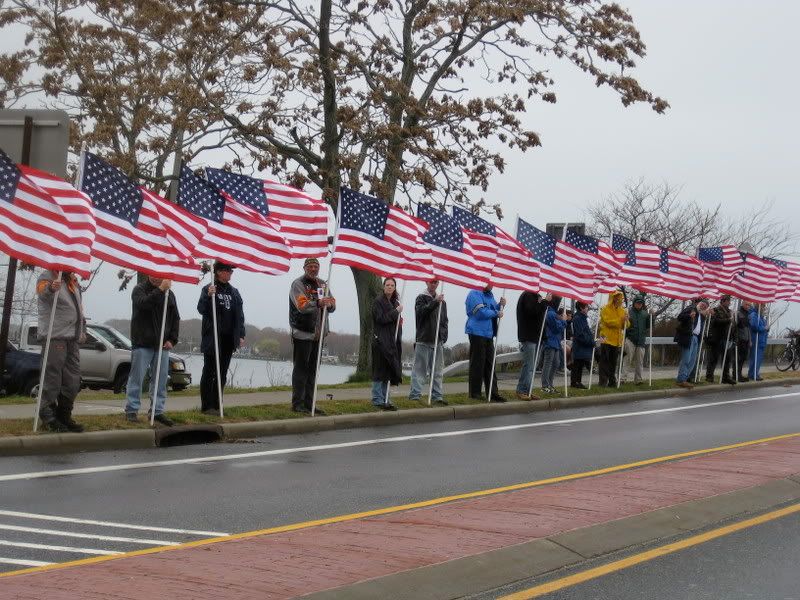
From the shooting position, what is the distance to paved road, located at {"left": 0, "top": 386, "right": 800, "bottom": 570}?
886 cm

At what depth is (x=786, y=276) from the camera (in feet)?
98.0

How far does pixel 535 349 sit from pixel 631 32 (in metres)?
9.70

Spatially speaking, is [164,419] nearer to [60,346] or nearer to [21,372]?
[60,346]

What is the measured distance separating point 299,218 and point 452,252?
3.33 meters

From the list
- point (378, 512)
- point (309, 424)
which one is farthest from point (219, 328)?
point (378, 512)

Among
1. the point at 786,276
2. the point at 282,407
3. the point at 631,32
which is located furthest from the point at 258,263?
the point at 786,276

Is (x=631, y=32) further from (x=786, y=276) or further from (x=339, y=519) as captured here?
(x=339, y=519)

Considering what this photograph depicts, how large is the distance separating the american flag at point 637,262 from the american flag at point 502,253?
12.7ft

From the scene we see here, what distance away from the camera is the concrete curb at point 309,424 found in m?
13.1

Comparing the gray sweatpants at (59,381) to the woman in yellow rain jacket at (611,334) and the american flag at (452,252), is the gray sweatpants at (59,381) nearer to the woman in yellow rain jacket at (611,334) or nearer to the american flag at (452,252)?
the american flag at (452,252)

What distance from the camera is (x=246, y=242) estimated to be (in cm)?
1655

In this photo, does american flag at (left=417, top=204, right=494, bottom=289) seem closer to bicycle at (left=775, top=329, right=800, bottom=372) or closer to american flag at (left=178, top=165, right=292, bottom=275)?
american flag at (left=178, top=165, right=292, bottom=275)

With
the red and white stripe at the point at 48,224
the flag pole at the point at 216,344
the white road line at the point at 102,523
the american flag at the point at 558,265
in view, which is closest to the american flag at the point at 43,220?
the red and white stripe at the point at 48,224

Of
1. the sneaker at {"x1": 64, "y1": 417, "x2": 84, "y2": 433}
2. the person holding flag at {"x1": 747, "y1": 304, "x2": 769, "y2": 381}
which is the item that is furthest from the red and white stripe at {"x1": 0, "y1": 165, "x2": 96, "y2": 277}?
the person holding flag at {"x1": 747, "y1": 304, "x2": 769, "y2": 381}
